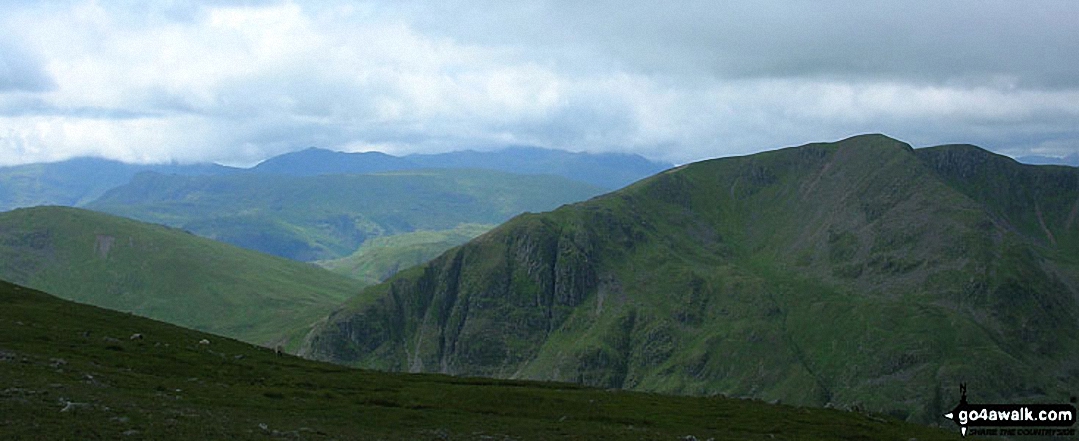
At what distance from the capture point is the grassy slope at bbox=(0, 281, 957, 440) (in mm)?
56406

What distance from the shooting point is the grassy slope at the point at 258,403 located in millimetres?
56406

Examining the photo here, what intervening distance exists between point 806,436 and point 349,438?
64.1 meters

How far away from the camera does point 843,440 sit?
10412cm

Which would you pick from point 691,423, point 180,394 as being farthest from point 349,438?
point 691,423

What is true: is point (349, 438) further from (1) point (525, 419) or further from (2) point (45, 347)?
(2) point (45, 347)

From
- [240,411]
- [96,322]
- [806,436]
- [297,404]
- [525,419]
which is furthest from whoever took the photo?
[96,322]

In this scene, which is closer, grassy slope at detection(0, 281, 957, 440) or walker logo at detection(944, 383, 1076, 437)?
grassy slope at detection(0, 281, 957, 440)

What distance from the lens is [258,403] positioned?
76.9 m

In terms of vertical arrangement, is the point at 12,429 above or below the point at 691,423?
above

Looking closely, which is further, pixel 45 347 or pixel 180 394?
pixel 45 347

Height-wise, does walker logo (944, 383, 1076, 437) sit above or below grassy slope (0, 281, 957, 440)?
below

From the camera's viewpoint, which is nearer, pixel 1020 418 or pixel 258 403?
pixel 258 403

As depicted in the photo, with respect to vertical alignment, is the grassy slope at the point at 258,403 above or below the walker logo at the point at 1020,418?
above

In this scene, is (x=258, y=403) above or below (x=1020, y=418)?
above
